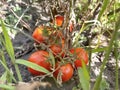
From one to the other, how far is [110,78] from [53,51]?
354 mm

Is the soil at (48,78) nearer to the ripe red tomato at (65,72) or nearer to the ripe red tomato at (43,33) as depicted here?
the ripe red tomato at (65,72)

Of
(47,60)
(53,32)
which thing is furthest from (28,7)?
(47,60)

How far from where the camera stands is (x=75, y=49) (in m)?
1.22

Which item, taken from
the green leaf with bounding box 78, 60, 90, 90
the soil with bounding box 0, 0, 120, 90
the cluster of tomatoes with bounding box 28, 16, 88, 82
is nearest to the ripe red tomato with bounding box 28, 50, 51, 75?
the cluster of tomatoes with bounding box 28, 16, 88, 82

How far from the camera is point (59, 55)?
3.92 feet

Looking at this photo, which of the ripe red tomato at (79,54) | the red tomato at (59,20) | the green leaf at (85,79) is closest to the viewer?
the green leaf at (85,79)

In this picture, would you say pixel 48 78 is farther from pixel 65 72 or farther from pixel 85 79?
pixel 85 79

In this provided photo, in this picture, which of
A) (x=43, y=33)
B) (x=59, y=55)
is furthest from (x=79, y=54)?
(x=43, y=33)

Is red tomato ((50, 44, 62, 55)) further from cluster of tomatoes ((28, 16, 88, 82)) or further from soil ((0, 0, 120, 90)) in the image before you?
soil ((0, 0, 120, 90))

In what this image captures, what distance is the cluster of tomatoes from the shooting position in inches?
47.6

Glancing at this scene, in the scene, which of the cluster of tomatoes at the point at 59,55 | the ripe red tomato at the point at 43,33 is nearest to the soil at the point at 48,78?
the cluster of tomatoes at the point at 59,55

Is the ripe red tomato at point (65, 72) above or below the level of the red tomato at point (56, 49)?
below

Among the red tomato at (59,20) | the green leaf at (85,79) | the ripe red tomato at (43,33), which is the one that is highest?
the red tomato at (59,20)

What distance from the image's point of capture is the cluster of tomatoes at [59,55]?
3.97ft
